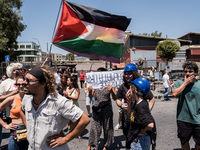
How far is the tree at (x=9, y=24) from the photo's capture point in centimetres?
2191

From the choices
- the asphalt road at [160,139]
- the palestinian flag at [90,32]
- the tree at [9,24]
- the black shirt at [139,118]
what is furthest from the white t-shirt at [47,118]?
the tree at [9,24]

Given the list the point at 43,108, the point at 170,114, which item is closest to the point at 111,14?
the point at 43,108

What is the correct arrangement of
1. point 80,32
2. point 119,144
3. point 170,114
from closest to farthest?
point 119,144, point 80,32, point 170,114

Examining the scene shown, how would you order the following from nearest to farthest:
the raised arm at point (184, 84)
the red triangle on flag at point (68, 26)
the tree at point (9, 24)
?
the raised arm at point (184, 84), the red triangle on flag at point (68, 26), the tree at point (9, 24)

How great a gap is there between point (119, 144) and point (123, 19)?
12.2ft

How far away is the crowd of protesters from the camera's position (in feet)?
6.29

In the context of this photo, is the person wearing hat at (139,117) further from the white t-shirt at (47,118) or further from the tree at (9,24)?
the tree at (9,24)

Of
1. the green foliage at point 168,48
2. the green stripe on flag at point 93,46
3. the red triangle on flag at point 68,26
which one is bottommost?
the green stripe on flag at point 93,46

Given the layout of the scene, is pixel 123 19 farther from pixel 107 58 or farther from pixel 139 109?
pixel 139 109

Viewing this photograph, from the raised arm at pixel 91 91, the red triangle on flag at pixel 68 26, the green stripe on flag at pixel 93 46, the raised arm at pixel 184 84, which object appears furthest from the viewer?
the green stripe on flag at pixel 93 46

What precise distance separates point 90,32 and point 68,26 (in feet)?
2.16

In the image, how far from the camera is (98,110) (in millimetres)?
4207

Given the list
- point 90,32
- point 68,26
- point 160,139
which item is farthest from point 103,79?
point 160,139

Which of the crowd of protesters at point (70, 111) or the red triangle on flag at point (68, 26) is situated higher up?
the red triangle on flag at point (68, 26)
